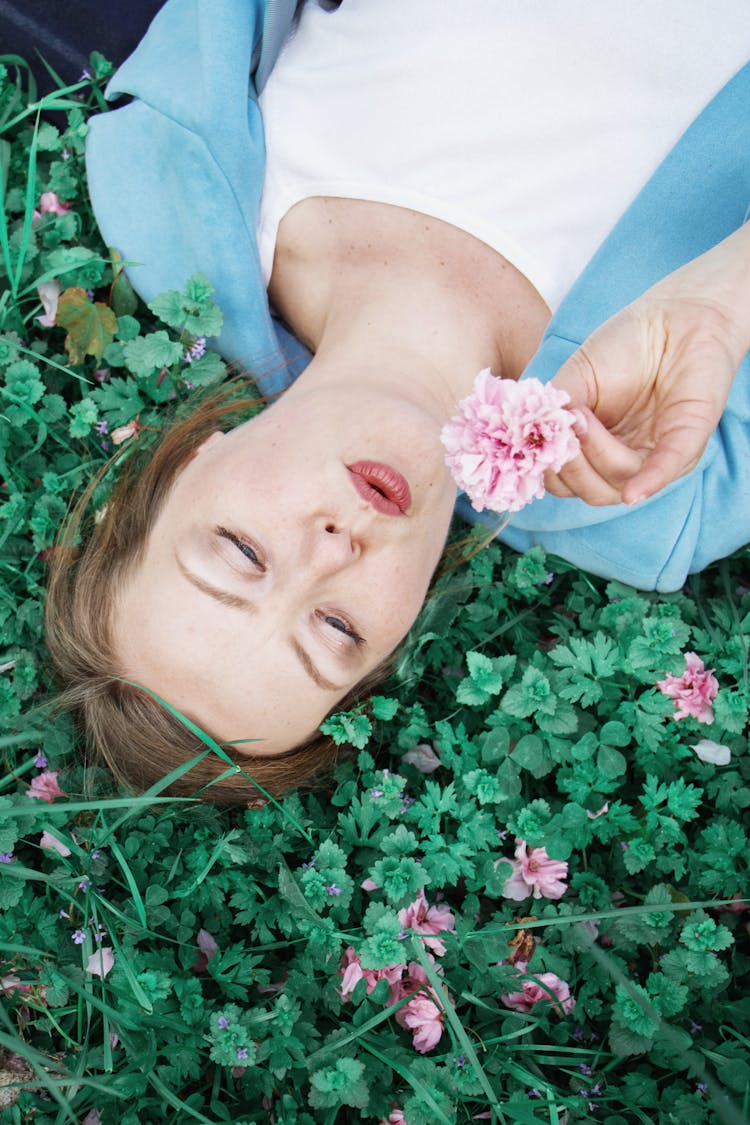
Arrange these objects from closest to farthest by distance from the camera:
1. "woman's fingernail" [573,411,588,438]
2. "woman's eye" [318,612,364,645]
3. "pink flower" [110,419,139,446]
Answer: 1. "woman's fingernail" [573,411,588,438]
2. "woman's eye" [318,612,364,645]
3. "pink flower" [110,419,139,446]

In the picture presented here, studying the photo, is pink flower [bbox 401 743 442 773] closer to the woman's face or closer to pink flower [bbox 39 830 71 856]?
the woman's face

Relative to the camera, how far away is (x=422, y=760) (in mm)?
2754

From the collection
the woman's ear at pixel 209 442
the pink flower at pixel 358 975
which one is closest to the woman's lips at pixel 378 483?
the woman's ear at pixel 209 442

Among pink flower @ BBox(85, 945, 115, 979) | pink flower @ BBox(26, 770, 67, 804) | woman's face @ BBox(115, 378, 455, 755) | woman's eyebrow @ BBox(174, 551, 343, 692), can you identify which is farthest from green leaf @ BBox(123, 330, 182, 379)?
pink flower @ BBox(85, 945, 115, 979)

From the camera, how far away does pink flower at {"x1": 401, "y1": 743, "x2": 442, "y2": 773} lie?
108 inches

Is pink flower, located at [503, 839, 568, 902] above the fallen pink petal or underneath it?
underneath

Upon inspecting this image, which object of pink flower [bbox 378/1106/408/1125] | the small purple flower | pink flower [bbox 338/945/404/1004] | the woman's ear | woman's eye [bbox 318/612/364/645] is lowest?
pink flower [bbox 378/1106/408/1125]

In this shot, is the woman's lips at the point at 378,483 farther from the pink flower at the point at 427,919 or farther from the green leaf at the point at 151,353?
the pink flower at the point at 427,919

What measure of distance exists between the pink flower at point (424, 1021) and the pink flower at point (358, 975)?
0.22ft

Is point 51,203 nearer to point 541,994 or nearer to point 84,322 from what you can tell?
point 84,322

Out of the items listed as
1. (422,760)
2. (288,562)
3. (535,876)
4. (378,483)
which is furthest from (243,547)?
(535,876)

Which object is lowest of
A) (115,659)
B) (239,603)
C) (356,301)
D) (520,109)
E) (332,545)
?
(115,659)

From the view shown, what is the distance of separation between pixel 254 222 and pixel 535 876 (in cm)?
198

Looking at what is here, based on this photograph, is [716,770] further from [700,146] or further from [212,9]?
[212,9]
